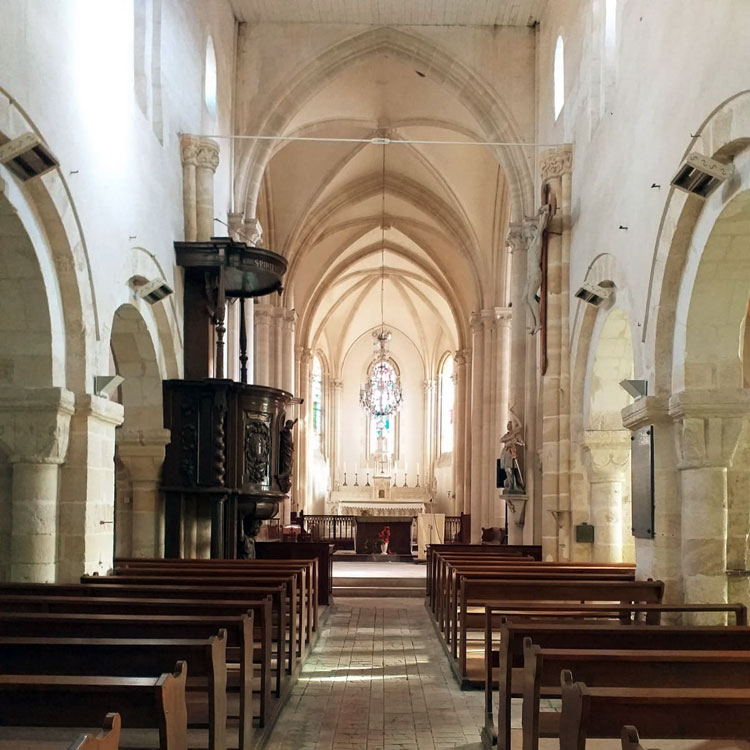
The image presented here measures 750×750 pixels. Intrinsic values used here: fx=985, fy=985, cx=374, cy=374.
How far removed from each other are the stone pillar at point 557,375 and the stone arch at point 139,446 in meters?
5.34

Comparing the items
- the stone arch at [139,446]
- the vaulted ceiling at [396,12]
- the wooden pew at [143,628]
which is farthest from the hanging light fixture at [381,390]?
the wooden pew at [143,628]

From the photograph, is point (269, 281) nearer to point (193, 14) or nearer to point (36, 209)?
point (193, 14)

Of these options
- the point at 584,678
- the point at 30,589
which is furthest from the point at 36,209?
the point at 584,678

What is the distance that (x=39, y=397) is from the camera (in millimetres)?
→ 8445

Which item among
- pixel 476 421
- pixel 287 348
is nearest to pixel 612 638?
pixel 476 421

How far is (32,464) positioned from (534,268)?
886cm

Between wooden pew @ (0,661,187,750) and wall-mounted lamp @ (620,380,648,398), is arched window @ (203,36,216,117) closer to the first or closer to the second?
wall-mounted lamp @ (620,380,648,398)

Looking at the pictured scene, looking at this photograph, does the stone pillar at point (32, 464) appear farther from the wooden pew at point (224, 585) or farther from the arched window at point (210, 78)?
the arched window at point (210, 78)

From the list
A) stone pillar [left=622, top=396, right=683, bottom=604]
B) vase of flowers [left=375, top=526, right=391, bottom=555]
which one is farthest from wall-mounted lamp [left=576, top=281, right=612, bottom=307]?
vase of flowers [left=375, top=526, right=391, bottom=555]

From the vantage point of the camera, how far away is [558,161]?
1404 cm

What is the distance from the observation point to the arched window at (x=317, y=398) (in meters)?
35.4

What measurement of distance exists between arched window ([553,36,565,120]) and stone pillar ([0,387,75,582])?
31.0 ft

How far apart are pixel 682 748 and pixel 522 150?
13.6 meters

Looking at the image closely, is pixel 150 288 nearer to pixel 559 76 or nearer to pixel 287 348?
pixel 559 76
